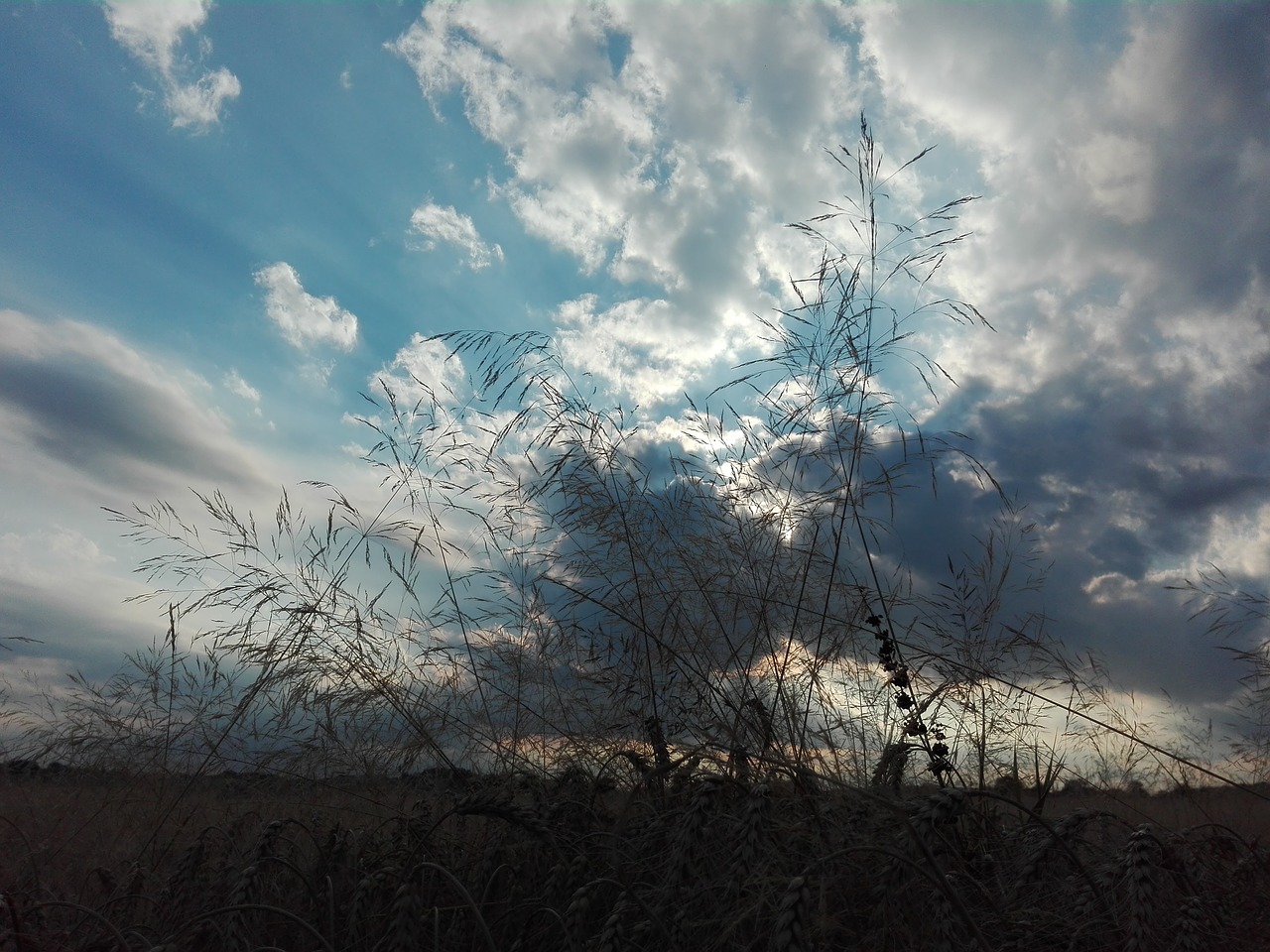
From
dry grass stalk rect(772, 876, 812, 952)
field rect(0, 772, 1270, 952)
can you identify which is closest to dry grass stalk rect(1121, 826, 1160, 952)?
field rect(0, 772, 1270, 952)

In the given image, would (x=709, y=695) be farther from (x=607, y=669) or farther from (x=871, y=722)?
(x=871, y=722)

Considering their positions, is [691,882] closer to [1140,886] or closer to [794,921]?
[794,921]

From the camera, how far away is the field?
1.28 meters

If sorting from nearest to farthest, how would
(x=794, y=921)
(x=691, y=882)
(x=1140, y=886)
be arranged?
(x=794, y=921) < (x=1140, y=886) < (x=691, y=882)

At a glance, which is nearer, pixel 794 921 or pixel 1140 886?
pixel 794 921

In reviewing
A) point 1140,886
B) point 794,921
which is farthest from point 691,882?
point 1140,886

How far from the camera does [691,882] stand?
1.44 m

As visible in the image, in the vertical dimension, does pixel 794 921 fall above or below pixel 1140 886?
below

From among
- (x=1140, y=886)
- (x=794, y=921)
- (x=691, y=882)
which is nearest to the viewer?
(x=794, y=921)

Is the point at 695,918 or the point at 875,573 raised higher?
the point at 875,573

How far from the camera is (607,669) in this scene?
109 inches

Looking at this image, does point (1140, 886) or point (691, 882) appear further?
point (691, 882)

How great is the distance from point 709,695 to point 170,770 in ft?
7.18

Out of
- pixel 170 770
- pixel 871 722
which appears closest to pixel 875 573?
pixel 871 722
